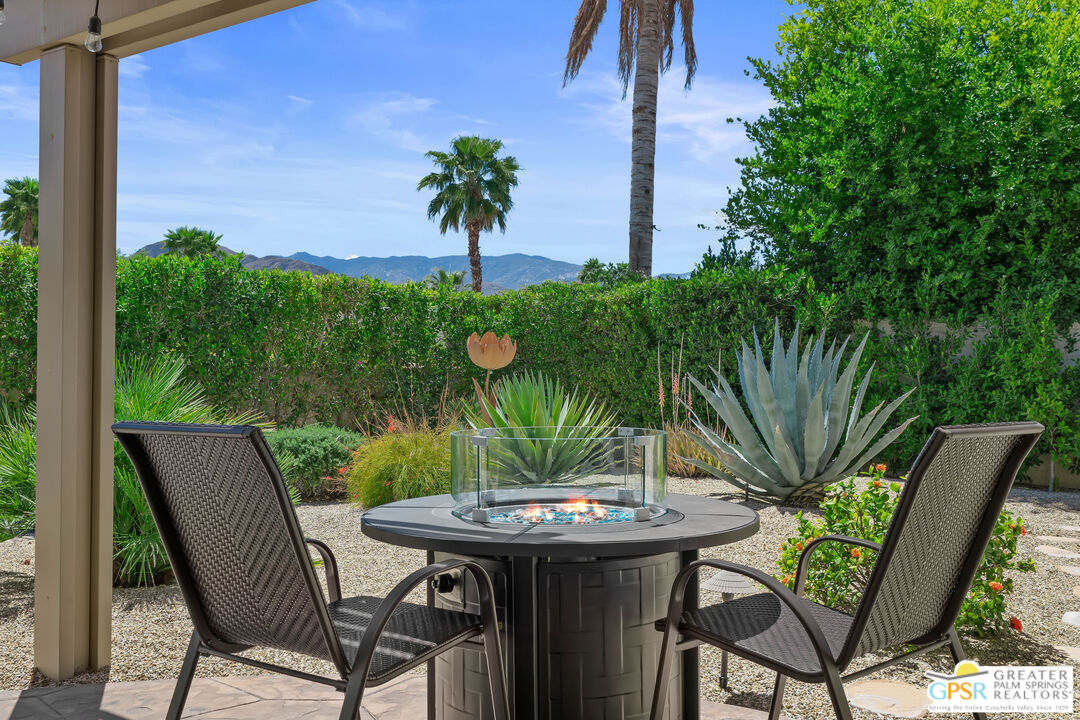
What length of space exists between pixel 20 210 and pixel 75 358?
2827 cm

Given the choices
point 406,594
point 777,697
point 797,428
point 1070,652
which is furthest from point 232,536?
point 797,428

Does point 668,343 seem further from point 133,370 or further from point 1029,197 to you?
point 133,370

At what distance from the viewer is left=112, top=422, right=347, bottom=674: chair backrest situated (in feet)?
5.00

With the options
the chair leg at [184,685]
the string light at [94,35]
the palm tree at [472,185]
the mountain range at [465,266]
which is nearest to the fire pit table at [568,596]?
the chair leg at [184,685]

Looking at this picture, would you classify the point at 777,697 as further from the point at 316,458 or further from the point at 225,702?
the point at 316,458

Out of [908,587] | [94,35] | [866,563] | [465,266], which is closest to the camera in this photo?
[908,587]

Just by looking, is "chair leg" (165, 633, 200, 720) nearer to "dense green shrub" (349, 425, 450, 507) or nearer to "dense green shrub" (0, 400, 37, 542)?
"dense green shrub" (0, 400, 37, 542)

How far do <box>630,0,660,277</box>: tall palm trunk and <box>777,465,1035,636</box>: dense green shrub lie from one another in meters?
8.21

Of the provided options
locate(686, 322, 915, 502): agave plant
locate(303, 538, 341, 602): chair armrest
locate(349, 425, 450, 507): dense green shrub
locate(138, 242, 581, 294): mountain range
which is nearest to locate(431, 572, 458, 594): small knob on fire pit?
locate(303, 538, 341, 602): chair armrest

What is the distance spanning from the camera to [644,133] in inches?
441

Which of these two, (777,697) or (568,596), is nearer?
(568,596)

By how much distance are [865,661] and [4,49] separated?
3713mm

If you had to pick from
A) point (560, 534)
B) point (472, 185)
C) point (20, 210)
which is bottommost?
point (560, 534)

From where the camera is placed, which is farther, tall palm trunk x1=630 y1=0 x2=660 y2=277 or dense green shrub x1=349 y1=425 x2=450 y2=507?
A: tall palm trunk x1=630 y1=0 x2=660 y2=277
